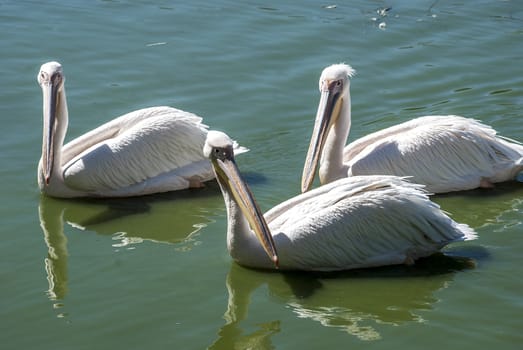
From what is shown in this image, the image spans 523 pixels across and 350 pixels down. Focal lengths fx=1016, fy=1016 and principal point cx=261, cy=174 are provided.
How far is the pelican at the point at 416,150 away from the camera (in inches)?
307

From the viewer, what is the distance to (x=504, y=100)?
31.9ft

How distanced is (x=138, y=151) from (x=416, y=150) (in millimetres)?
2193

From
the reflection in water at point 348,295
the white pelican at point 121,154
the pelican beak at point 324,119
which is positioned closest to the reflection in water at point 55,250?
the white pelican at point 121,154

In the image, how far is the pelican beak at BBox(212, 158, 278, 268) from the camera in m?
6.20

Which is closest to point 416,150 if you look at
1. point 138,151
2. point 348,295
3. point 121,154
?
point 348,295

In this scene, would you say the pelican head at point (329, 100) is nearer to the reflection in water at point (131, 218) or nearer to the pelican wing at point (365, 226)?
the reflection in water at point (131, 218)

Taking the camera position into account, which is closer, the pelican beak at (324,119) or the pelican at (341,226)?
the pelican at (341,226)

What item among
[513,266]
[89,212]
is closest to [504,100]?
[513,266]

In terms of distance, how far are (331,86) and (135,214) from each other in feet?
5.87

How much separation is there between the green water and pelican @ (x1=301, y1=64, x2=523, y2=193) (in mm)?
184

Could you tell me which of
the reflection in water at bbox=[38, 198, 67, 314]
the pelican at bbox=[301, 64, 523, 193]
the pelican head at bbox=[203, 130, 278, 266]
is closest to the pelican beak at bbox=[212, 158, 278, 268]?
the pelican head at bbox=[203, 130, 278, 266]

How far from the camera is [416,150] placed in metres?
7.92

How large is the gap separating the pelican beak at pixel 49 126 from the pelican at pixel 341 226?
1.67 metres

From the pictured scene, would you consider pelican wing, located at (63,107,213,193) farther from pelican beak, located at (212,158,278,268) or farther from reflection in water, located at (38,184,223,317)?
pelican beak, located at (212,158,278,268)
